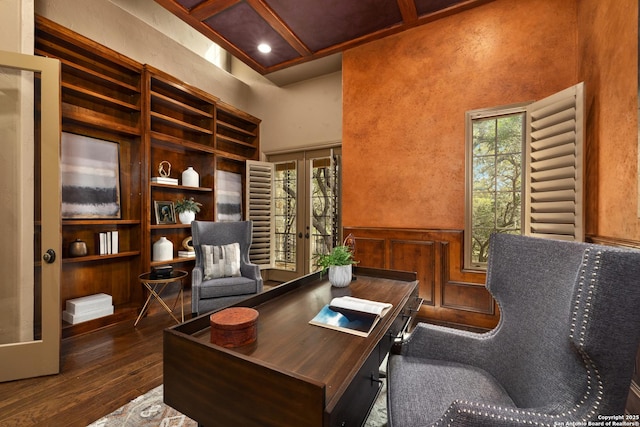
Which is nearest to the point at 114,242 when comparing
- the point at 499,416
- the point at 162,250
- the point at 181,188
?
the point at 162,250

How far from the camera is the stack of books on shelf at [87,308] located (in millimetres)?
2707

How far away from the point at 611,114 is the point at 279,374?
2.67 meters

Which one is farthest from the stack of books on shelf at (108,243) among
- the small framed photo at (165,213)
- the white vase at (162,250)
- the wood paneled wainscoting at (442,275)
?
the wood paneled wainscoting at (442,275)

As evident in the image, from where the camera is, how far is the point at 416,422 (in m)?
1.01

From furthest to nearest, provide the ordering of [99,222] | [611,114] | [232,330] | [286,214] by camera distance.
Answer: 1. [286,214]
2. [99,222]
3. [611,114]
4. [232,330]

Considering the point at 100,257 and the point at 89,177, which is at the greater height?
the point at 89,177

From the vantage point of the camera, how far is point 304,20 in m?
3.05

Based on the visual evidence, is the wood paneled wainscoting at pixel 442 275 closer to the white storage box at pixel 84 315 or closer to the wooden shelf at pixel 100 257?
the wooden shelf at pixel 100 257

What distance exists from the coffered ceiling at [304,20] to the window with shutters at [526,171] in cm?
129

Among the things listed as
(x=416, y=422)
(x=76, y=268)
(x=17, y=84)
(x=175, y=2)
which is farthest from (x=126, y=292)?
(x=416, y=422)

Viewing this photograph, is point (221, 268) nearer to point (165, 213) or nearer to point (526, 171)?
point (165, 213)

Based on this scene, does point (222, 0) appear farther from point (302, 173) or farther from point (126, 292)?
point (126, 292)

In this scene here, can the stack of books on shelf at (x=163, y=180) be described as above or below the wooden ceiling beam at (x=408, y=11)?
below

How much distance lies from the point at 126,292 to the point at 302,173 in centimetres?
290
